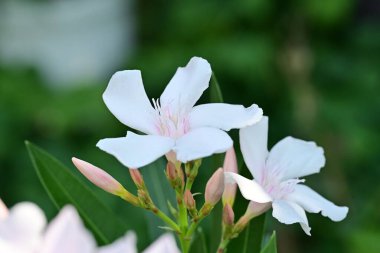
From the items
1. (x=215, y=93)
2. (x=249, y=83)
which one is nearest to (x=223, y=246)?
(x=215, y=93)

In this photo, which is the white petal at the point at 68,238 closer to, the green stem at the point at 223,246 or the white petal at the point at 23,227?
the white petal at the point at 23,227

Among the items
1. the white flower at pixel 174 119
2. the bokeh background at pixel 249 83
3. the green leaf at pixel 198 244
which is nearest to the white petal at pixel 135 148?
the white flower at pixel 174 119

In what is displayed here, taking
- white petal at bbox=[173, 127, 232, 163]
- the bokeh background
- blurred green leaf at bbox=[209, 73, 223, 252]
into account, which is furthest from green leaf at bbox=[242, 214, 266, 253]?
the bokeh background

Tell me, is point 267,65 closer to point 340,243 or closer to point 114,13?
point 340,243

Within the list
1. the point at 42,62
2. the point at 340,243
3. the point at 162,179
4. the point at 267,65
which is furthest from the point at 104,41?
the point at 162,179

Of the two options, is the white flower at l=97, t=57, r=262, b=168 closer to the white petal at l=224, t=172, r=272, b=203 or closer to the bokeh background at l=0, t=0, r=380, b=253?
the white petal at l=224, t=172, r=272, b=203

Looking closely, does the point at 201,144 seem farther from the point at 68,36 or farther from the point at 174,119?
the point at 68,36
